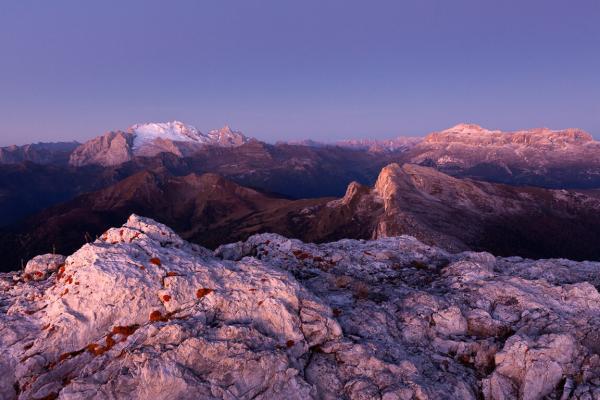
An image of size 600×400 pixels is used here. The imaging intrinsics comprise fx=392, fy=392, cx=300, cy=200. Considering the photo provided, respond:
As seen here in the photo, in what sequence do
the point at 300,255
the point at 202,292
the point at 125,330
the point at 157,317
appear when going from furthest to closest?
1. the point at 300,255
2. the point at 202,292
3. the point at 157,317
4. the point at 125,330

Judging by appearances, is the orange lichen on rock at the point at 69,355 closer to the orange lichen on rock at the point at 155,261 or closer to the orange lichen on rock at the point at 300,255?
the orange lichen on rock at the point at 155,261

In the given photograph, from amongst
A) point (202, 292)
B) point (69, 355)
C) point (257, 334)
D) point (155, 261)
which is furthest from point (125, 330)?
point (257, 334)

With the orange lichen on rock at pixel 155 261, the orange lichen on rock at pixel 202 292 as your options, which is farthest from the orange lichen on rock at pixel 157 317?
the orange lichen on rock at pixel 155 261

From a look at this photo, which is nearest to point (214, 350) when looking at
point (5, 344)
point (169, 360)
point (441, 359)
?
point (169, 360)

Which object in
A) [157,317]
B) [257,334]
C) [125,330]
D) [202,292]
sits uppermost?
[202,292]

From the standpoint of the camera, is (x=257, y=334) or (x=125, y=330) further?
(x=257, y=334)

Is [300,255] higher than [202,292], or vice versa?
[202,292]

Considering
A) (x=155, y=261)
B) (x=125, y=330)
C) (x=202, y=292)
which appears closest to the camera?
(x=125, y=330)

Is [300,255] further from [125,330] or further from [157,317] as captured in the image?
[125,330]
